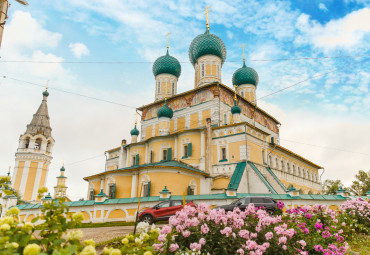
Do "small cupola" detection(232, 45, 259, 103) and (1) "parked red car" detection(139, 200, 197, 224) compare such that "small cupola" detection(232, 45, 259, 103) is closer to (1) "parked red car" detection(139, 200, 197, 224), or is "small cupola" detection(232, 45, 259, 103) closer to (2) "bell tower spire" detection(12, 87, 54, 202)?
(1) "parked red car" detection(139, 200, 197, 224)

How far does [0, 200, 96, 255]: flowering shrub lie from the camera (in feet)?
7.23

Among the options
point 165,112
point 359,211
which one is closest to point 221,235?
point 359,211

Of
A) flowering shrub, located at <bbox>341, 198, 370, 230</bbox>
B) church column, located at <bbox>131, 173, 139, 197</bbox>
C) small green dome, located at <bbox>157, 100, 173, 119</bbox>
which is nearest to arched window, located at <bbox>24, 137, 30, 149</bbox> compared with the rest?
small green dome, located at <bbox>157, 100, 173, 119</bbox>

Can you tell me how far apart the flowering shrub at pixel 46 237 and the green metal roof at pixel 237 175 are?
1564 cm

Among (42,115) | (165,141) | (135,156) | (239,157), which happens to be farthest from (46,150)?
(239,157)

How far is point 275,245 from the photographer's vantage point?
4.64m

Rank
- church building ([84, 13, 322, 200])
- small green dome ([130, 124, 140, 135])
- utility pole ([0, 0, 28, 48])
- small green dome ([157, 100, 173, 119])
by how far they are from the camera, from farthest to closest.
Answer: small green dome ([130, 124, 140, 135]), small green dome ([157, 100, 173, 119]), church building ([84, 13, 322, 200]), utility pole ([0, 0, 28, 48])

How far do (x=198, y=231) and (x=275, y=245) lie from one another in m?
Answer: 1.33

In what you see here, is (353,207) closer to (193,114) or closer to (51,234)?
(51,234)

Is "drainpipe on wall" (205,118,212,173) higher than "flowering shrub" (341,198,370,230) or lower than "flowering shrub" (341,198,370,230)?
higher

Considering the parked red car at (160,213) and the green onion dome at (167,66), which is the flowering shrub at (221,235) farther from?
the green onion dome at (167,66)

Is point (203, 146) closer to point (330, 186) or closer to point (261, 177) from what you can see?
point (261, 177)

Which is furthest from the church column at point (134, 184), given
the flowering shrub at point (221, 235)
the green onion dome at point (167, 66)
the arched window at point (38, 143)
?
the arched window at point (38, 143)

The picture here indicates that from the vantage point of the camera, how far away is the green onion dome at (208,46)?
27.7m
